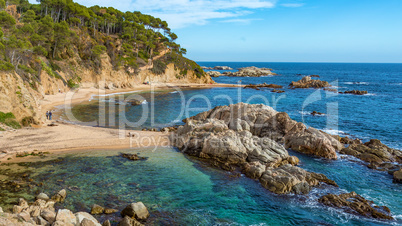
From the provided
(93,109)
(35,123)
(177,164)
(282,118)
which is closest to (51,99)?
(93,109)

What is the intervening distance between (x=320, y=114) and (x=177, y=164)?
133 feet

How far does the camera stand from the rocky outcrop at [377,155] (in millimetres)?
28688

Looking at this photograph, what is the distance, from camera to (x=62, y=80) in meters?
64.9

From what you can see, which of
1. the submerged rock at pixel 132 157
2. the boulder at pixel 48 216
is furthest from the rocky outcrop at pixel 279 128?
the boulder at pixel 48 216

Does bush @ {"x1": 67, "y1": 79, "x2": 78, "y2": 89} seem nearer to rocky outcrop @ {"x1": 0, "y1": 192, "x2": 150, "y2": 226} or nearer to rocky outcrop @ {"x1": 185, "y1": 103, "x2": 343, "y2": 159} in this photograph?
rocky outcrop @ {"x1": 185, "y1": 103, "x2": 343, "y2": 159}

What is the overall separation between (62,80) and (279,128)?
54.7 m

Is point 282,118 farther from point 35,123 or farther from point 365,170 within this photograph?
point 35,123

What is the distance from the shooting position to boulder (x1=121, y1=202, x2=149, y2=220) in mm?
18234

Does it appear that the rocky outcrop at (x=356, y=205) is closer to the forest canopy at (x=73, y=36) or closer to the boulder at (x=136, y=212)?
the boulder at (x=136, y=212)

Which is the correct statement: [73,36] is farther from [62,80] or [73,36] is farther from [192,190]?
[192,190]

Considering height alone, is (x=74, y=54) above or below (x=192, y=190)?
above

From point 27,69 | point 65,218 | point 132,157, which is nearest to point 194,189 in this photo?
point 132,157

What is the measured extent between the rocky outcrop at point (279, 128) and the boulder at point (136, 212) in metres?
18.3

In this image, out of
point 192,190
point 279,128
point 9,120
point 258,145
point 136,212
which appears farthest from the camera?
point 279,128
